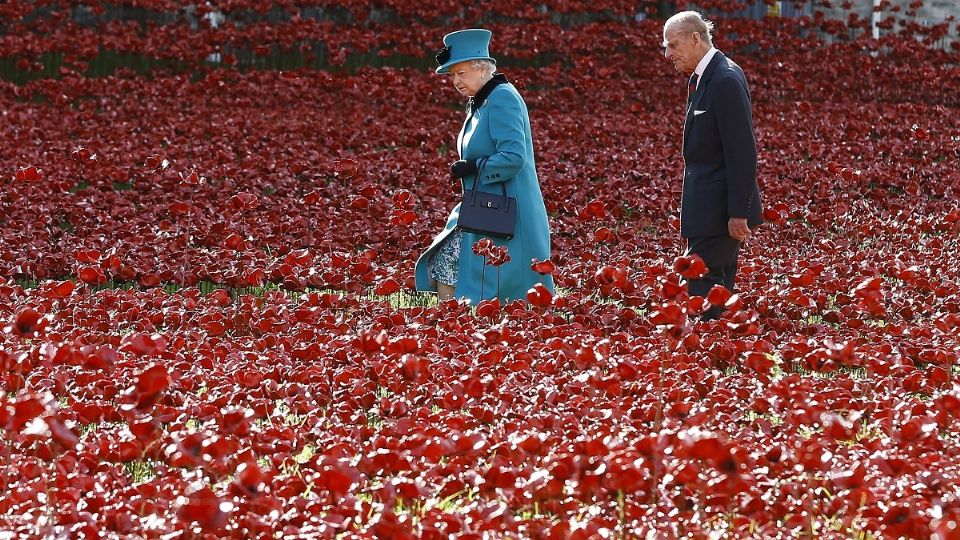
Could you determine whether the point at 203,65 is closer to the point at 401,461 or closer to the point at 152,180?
the point at 152,180

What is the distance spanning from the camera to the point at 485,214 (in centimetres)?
653

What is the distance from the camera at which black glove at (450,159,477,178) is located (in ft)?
21.2

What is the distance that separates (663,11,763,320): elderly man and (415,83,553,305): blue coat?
35.2 inches

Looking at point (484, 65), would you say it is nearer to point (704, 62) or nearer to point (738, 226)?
point (704, 62)

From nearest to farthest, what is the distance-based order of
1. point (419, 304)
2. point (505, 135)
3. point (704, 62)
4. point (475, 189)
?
A: point (704, 62) → point (505, 135) → point (475, 189) → point (419, 304)

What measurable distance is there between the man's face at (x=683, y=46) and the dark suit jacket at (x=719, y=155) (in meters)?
0.10

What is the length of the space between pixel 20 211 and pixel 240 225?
156 centimetres

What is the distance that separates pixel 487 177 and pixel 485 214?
0.20 metres

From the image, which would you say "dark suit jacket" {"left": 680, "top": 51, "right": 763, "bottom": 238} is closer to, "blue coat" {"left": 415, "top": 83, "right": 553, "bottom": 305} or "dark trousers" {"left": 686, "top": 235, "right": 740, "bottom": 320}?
"dark trousers" {"left": 686, "top": 235, "right": 740, "bottom": 320}

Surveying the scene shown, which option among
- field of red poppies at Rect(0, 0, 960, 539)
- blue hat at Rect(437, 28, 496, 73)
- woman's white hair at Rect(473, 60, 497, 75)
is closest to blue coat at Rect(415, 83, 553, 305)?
woman's white hair at Rect(473, 60, 497, 75)

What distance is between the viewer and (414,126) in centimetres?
1279

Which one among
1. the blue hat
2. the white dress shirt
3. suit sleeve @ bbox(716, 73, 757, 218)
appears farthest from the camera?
the blue hat

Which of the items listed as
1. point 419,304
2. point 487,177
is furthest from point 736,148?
point 419,304

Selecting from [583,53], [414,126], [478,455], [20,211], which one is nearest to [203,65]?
[414,126]
